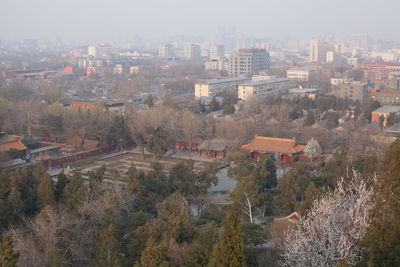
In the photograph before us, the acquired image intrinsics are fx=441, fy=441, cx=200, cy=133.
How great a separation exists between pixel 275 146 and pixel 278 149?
179 mm

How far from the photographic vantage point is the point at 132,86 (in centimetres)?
2889

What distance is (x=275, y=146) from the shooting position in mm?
13539

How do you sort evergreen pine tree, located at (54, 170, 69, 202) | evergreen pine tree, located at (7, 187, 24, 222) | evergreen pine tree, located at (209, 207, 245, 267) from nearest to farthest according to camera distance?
evergreen pine tree, located at (209, 207, 245, 267) → evergreen pine tree, located at (7, 187, 24, 222) → evergreen pine tree, located at (54, 170, 69, 202)

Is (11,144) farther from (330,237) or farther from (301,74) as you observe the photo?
(301,74)

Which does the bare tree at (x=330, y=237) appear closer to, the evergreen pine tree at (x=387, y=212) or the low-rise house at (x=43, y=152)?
the evergreen pine tree at (x=387, y=212)

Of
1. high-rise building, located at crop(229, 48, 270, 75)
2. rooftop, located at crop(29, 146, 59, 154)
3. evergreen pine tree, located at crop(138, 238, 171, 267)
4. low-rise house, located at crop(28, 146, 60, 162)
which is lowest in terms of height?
low-rise house, located at crop(28, 146, 60, 162)

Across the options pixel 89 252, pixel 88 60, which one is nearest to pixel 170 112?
pixel 89 252

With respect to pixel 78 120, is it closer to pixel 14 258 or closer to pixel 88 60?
pixel 14 258

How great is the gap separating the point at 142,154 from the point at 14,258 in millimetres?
9573

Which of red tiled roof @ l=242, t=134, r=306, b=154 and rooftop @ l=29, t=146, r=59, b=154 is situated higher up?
red tiled roof @ l=242, t=134, r=306, b=154

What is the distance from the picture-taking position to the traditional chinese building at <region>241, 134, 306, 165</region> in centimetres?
1326

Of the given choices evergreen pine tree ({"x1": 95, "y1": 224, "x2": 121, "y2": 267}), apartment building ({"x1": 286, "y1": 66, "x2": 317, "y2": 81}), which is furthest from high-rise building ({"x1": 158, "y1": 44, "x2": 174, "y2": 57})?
evergreen pine tree ({"x1": 95, "y1": 224, "x2": 121, "y2": 267})

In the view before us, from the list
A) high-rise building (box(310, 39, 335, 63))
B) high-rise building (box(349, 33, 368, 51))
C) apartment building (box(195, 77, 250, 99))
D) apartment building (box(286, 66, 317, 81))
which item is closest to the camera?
apartment building (box(195, 77, 250, 99))

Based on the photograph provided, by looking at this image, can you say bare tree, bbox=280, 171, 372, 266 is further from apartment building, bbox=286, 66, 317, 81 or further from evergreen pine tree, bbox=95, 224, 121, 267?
apartment building, bbox=286, 66, 317, 81
